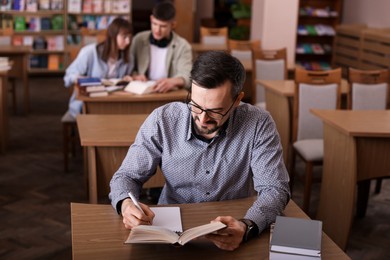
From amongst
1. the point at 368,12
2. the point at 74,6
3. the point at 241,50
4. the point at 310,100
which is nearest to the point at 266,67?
the point at 241,50

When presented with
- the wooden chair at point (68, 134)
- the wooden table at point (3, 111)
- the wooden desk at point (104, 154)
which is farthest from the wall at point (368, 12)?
the wooden desk at point (104, 154)

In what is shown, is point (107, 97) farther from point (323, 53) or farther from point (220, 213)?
point (323, 53)

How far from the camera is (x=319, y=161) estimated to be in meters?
4.22

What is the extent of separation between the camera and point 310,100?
452 cm

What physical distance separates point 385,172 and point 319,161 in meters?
0.55

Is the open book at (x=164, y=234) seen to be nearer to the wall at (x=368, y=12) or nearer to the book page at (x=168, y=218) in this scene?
the book page at (x=168, y=218)

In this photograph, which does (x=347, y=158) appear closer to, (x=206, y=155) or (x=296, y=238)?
(x=206, y=155)

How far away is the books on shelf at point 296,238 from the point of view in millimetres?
1859

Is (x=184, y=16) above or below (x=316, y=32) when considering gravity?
above

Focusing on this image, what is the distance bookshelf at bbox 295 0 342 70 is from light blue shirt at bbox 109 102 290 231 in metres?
7.21

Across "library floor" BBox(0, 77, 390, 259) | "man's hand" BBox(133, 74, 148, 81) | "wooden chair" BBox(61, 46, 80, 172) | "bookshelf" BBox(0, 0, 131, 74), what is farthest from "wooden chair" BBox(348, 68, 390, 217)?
"bookshelf" BBox(0, 0, 131, 74)

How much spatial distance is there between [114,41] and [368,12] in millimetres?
5868

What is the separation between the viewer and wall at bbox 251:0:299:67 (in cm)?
796

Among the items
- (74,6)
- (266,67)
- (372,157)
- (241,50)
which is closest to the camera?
(372,157)
